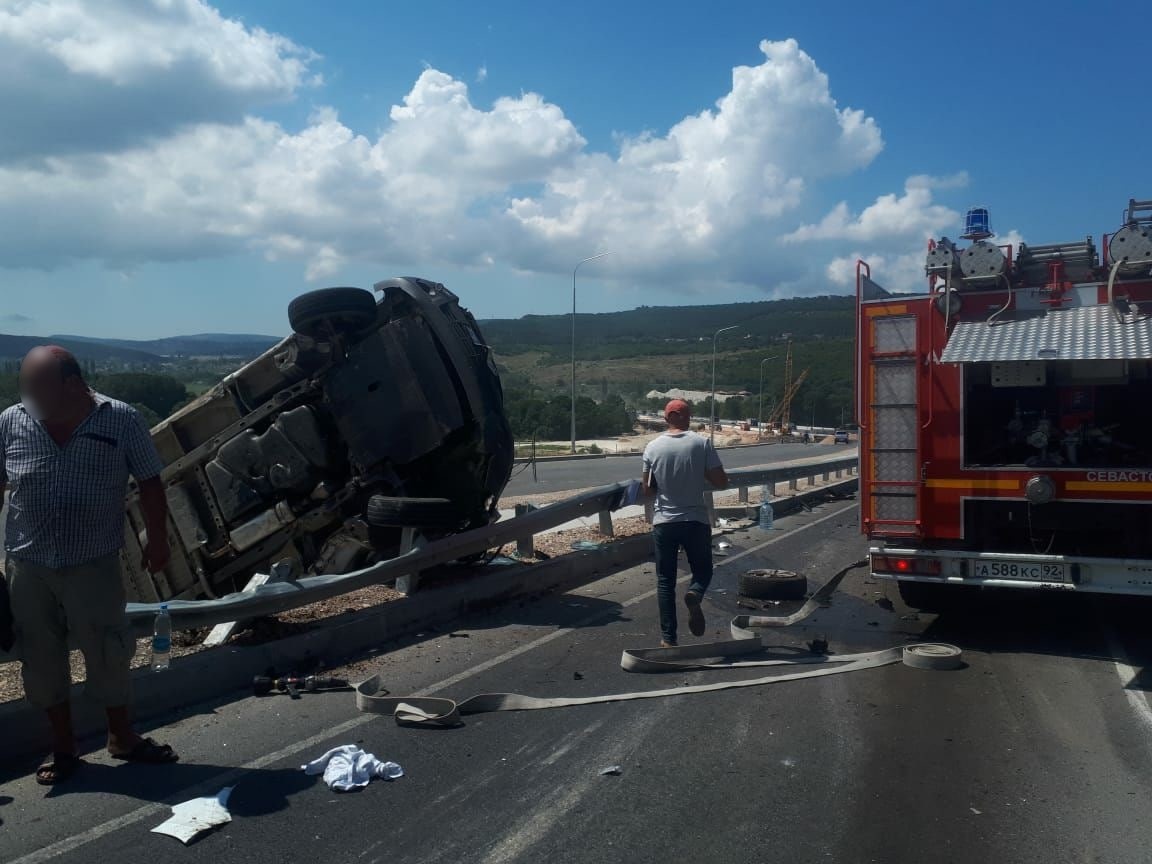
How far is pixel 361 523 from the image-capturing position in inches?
346

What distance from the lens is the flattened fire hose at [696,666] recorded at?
19.2 feet

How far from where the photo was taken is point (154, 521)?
504 centimetres

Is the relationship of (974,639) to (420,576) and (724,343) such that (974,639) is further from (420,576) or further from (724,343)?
(724,343)

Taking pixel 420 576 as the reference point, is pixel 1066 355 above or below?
above

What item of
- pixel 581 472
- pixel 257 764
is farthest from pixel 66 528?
pixel 581 472

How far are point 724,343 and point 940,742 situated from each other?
120 meters

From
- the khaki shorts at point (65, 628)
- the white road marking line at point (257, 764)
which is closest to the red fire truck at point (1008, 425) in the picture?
the white road marking line at point (257, 764)

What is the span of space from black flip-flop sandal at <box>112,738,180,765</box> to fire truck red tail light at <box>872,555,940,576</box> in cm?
540

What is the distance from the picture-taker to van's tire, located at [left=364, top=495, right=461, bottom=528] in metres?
8.45

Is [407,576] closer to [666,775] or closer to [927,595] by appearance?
Result: [666,775]

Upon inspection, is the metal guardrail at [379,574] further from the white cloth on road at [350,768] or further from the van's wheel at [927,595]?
the van's wheel at [927,595]

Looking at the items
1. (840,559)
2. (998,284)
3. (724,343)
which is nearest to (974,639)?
(998,284)

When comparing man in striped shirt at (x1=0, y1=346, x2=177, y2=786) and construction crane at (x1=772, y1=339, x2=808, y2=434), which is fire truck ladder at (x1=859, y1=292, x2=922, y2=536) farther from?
construction crane at (x1=772, y1=339, x2=808, y2=434)

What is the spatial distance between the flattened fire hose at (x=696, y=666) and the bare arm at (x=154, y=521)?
62.7 inches
